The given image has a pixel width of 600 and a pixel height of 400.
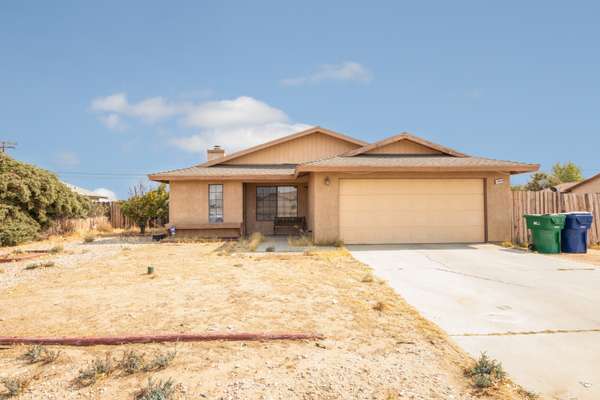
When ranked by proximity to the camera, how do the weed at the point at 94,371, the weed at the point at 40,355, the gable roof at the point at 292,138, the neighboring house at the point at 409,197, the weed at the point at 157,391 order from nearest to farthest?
the weed at the point at 157,391
the weed at the point at 94,371
the weed at the point at 40,355
the neighboring house at the point at 409,197
the gable roof at the point at 292,138

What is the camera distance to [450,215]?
1202 centimetres

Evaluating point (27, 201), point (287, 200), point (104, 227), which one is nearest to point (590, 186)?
point (287, 200)

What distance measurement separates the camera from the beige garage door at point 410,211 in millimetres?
11891

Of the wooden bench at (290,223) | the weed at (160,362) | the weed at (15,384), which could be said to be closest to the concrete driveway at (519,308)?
the weed at (160,362)

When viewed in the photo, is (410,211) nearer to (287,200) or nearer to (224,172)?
(287,200)

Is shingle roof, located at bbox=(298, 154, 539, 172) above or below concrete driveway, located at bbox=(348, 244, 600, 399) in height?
above

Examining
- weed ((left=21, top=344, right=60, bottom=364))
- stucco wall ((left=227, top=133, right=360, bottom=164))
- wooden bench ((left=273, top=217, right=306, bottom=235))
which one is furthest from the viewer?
stucco wall ((left=227, top=133, right=360, bottom=164))

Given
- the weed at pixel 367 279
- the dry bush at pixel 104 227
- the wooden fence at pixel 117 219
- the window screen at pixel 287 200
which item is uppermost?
the window screen at pixel 287 200

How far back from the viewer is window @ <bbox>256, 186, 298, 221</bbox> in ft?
52.2

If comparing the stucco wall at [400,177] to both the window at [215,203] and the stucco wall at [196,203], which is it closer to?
the stucco wall at [196,203]

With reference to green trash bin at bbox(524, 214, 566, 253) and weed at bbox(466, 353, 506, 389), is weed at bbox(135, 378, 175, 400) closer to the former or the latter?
weed at bbox(466, 353, 506, 389)

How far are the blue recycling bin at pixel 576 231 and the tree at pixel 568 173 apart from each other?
1813 inches

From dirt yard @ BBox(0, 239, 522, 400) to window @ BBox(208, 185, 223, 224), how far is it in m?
6.81

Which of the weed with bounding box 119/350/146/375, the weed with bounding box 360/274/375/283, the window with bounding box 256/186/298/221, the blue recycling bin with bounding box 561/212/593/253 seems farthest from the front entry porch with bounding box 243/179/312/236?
the weed with bounding box 119/350/146/375
